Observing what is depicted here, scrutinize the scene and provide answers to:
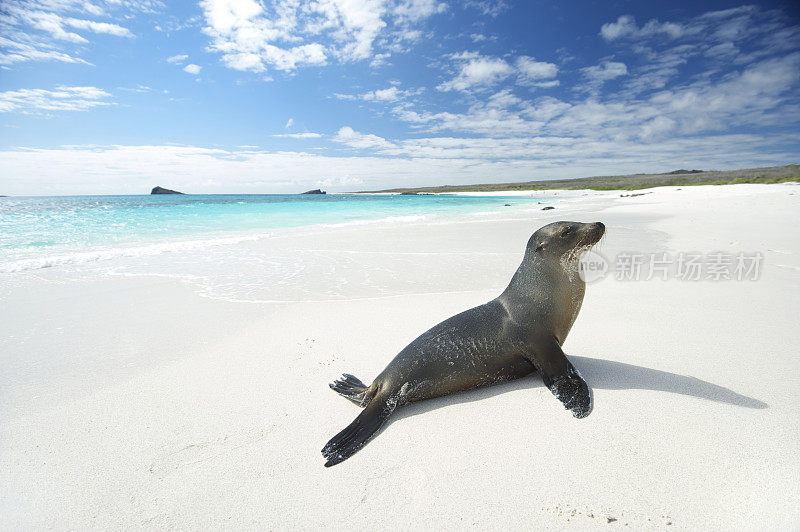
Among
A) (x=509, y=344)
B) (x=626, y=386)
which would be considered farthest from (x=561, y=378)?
(x=626, y=386)

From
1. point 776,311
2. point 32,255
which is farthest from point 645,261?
point 32,255

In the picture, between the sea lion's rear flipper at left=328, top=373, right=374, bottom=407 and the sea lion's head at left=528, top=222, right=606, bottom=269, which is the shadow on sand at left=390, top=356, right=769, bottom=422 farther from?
the sea lion's head at left=528, top=222, right=606, bottom=269

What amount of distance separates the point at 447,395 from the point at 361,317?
5.76 feet

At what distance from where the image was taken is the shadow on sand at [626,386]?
2.30 m

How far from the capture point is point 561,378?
2.31m

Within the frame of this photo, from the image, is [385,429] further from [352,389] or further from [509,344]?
[509,344]

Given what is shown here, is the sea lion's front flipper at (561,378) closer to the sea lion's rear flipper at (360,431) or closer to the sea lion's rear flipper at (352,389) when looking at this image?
the sea lion's rear flipper at (360,431)

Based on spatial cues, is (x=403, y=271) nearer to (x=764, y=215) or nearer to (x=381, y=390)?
(x=381, y=390)

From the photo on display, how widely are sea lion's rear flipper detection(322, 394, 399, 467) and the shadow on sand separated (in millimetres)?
101

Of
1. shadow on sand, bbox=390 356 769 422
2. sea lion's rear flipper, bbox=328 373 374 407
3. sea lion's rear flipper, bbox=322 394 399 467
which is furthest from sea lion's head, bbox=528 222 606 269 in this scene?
sea lion's rear flipper, bbox=328 373 374 407

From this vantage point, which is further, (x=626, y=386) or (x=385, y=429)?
(x=626, y=386)

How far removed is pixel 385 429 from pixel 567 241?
62.7 inches

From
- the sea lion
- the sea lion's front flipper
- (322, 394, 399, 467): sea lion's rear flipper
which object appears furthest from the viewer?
the sea lion

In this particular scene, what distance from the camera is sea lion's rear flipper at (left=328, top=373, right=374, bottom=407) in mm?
2490
